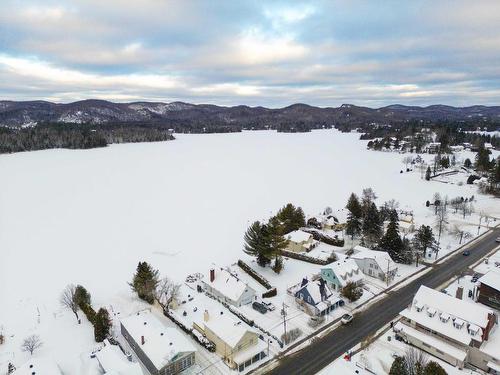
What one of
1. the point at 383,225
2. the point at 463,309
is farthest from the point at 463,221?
the point at 463,309

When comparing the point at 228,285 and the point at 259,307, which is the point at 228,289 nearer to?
the point at 228,285

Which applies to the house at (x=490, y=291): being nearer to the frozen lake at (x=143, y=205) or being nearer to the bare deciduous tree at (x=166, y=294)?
the frozen lake at (x=143, y=205)

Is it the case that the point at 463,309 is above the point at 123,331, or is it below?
above

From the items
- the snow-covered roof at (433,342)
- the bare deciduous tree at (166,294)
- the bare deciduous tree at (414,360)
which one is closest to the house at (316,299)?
the snow-covered roof at (433,342)

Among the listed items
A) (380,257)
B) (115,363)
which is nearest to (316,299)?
(380,257)

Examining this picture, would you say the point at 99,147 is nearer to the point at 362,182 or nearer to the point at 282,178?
the point at 282,178

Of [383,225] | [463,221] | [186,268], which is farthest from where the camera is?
[463,221]

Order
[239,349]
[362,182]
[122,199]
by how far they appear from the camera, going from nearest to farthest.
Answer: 1. [239,349]
2. [122,199]
3. [362,182]
